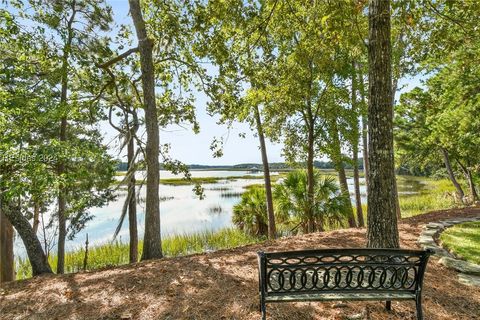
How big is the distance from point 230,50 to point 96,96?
12.8 ft

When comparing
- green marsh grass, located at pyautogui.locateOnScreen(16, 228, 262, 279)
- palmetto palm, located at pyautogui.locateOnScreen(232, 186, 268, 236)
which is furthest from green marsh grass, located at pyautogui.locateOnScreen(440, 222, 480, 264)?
palmetto palm, located at pyautogui.locateOnScreen(232, 186, 268, 236)

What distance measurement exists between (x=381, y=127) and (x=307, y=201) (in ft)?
17.4

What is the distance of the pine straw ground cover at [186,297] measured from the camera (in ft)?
9.98

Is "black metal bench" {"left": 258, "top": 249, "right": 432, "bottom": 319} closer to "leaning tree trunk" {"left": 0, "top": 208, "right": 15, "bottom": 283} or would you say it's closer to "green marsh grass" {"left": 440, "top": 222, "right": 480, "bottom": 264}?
"green marsh grass" {"left": 440, "top": 222, "right": 480, "bottom": 264}

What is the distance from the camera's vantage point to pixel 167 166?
7.99 meters

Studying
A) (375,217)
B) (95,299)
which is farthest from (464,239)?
(95,299)

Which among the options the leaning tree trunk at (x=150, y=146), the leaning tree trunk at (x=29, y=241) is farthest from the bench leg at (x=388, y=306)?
the leaning tree trunk at (x=29, y=241)

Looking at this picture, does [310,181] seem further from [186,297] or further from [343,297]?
[343,297]

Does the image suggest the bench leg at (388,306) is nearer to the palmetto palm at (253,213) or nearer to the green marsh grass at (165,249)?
the green marsh grass at (165,249)

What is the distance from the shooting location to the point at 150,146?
20.1 ft

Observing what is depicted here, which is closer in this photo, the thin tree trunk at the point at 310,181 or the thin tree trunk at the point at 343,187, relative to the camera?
the thin tree trunk at the point at 310,181

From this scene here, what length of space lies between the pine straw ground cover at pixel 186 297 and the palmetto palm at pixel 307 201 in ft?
14.1

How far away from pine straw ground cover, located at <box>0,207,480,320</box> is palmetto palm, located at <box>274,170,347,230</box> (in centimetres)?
431

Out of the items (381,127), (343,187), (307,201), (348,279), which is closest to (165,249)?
(307,201)
